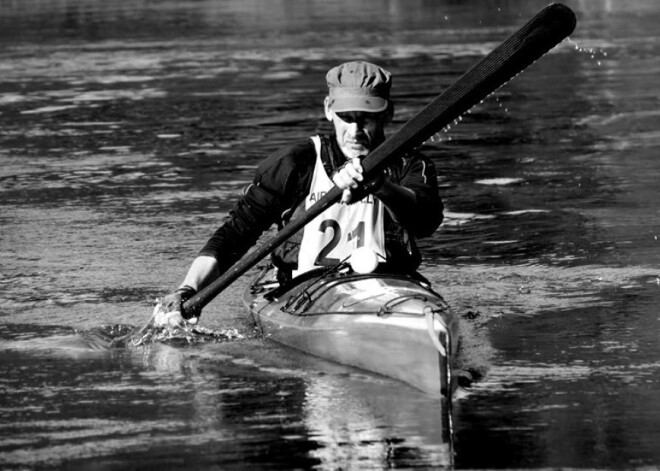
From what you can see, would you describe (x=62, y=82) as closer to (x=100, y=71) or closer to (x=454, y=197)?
(x=100, y=71)

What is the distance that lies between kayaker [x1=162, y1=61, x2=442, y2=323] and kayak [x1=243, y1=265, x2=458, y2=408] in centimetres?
16

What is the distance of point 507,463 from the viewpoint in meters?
6.20

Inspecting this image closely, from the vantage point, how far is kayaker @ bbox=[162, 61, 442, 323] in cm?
785

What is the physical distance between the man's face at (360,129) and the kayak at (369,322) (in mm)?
611

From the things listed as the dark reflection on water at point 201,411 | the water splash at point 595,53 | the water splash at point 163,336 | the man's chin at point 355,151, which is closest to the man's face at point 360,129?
the man's chin at point 355,151

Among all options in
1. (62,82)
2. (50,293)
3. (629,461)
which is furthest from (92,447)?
(62,82)

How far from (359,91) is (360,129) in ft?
0.65

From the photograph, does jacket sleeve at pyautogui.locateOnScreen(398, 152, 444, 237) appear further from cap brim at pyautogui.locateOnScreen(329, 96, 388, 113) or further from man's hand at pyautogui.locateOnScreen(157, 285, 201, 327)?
man's hand at pyautogui.locateOnScreen(157, 285, 201, 327)

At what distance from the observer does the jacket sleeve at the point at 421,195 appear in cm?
788

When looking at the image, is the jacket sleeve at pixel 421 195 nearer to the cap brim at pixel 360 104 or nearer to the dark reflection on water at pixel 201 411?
the cap brim at pixel 360 104

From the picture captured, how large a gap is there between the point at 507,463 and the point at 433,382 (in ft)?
3.25

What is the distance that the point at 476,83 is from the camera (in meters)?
7.64

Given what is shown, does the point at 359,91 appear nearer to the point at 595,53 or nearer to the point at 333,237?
the point at 333,237

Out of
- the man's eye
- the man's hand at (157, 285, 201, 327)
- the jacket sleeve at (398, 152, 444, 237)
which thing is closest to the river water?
the man's hand at (157, 285, 201, 327)
